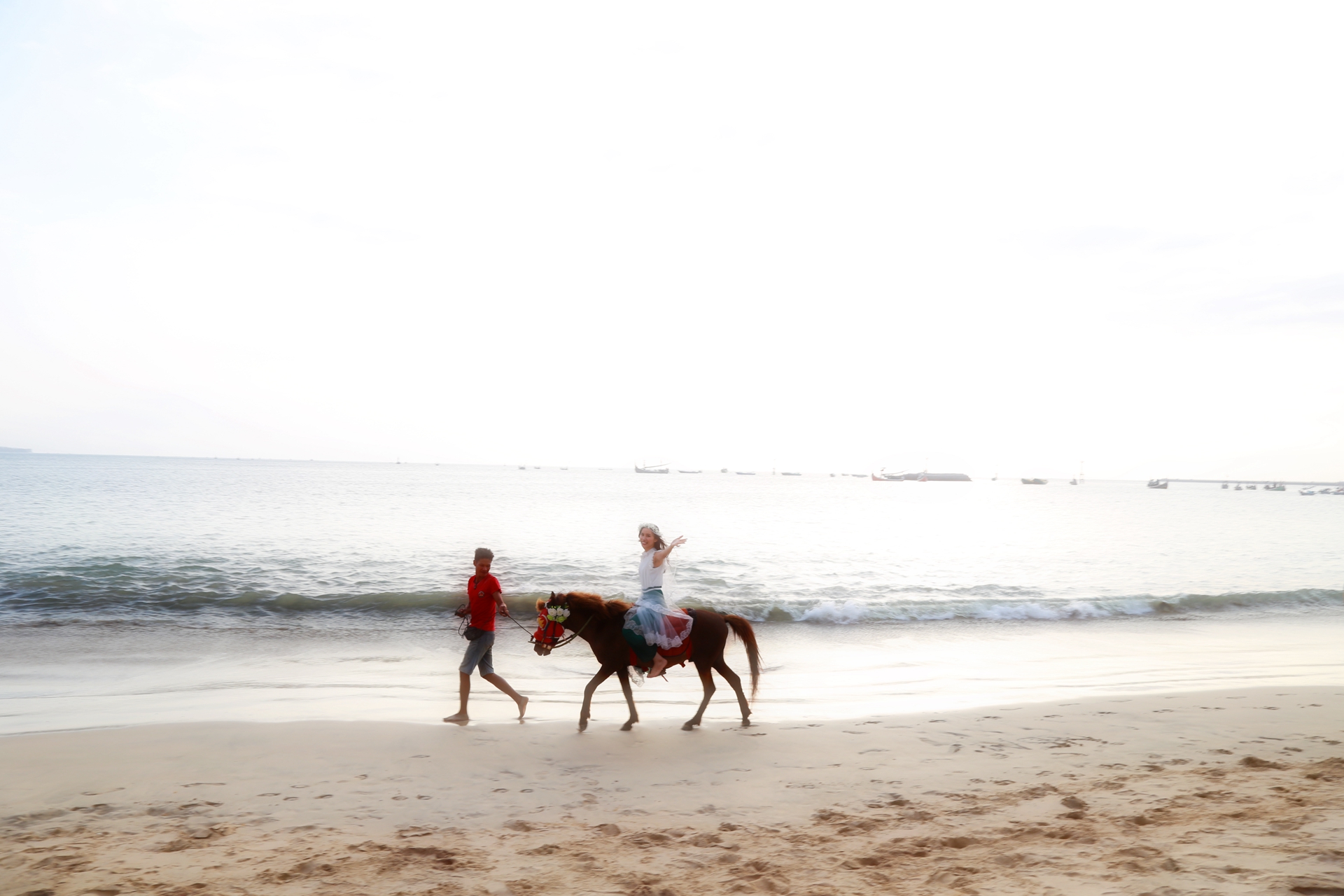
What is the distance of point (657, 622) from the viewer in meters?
7.56

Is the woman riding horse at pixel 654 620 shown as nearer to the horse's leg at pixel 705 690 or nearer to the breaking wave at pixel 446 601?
the horse's leg at pixel 705 690

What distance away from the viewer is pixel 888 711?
8.78 metres

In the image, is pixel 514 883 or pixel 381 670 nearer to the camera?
pixel 514 883

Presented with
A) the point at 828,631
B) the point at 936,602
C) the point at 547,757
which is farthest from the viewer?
the point at 936,602

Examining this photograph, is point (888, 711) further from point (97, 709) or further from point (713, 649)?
point (97, 709)

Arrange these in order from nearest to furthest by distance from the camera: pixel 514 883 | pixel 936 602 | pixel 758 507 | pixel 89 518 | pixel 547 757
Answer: pixel 514 883 < pixel 547 757 < pixel 936 602 < pixel 89 518 < pixel 758 507

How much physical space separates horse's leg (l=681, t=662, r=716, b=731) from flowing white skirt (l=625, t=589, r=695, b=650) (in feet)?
1.61

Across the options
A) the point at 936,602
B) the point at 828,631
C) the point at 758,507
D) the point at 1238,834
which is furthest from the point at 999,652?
the point at 758,507

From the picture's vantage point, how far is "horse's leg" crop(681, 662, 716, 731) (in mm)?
7855

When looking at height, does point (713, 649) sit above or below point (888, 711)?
above

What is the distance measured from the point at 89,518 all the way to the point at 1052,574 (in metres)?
39.5

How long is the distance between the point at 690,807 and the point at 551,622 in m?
2.48

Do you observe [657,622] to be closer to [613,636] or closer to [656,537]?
[613,636]

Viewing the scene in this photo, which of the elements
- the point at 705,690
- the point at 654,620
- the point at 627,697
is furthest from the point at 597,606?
the point at 705,690
